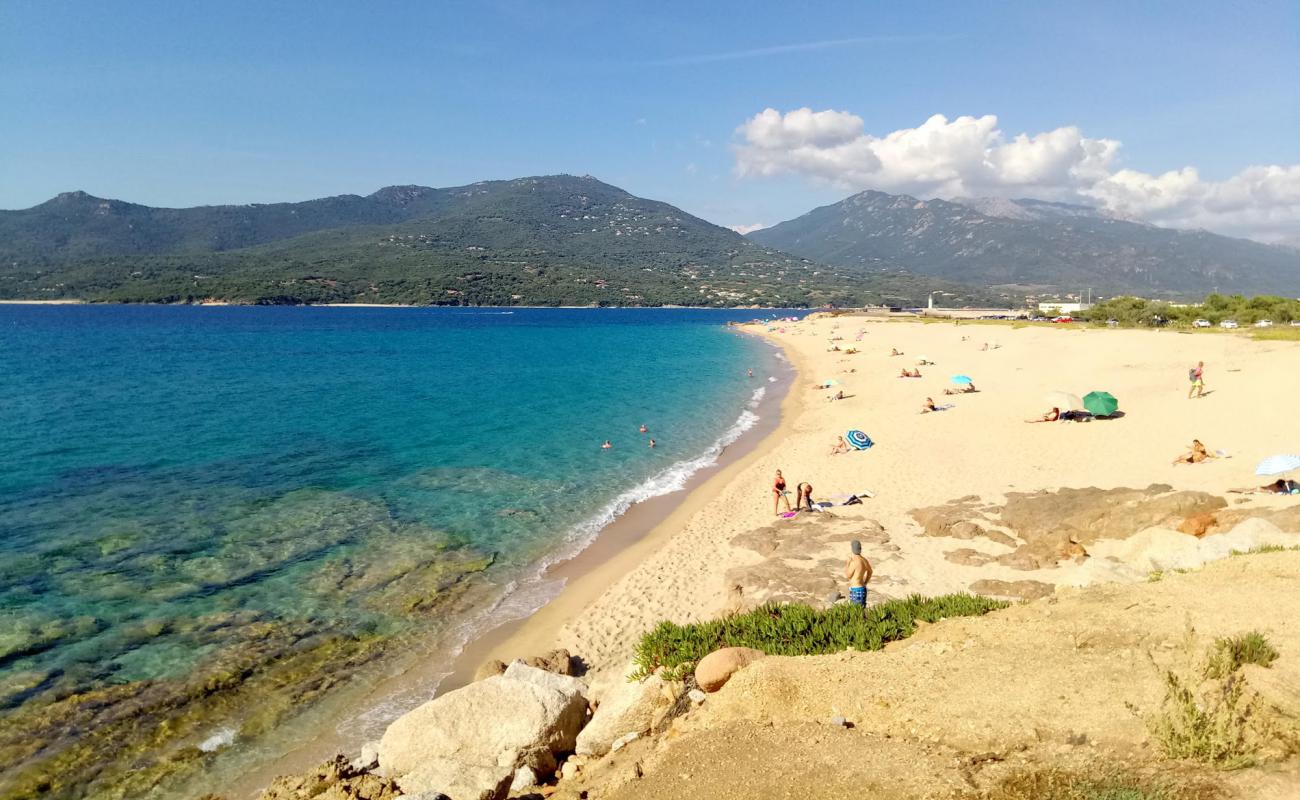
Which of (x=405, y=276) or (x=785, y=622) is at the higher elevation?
(x=405, y=276)

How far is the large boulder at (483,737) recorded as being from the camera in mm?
7773

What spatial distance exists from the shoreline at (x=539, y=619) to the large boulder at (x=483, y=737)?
2.17 meters

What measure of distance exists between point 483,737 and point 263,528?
524 inches

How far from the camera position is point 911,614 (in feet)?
30.3

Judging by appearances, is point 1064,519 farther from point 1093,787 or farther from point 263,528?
point 263,528

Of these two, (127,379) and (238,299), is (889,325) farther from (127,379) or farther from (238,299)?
(238,299)

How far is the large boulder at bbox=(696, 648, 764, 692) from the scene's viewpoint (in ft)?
25.8

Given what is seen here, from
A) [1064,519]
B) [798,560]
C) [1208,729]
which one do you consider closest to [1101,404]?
[1064,519]

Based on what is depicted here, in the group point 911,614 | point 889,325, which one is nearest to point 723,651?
point 911,614

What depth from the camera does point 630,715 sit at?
316 inches

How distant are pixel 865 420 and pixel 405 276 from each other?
19365cm

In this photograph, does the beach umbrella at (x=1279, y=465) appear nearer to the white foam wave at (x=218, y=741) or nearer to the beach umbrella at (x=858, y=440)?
the beach umbrella at (x=858, y=440)

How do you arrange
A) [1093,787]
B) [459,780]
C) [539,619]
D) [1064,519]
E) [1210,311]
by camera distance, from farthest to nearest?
[1210,311] → [1064,519] → [539,619] → [459,780] → [1093,787]

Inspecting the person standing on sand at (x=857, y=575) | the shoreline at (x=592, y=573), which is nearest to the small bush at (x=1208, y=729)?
the person standing on sand at (x=857, y=575)
